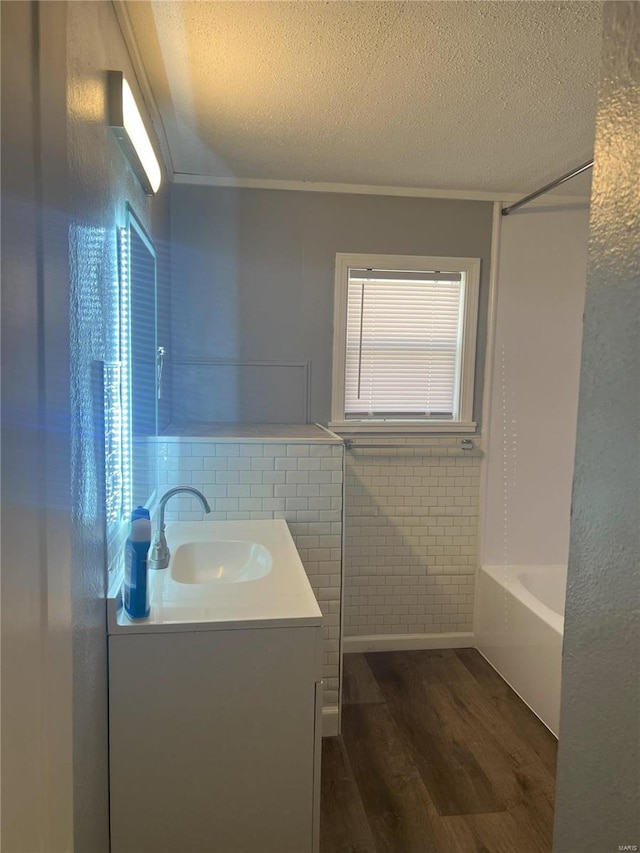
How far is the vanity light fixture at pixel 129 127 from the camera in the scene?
140cm

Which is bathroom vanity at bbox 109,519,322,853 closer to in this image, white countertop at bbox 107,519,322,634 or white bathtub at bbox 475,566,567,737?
white countertop at bbox 107,519,322,634

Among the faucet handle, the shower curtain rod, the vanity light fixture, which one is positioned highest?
the shower curtain rod

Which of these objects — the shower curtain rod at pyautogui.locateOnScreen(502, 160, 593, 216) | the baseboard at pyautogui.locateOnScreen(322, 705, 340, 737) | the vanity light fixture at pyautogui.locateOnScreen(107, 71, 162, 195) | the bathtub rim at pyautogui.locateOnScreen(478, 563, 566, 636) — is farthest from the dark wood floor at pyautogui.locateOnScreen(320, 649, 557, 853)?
the shower curtain rod at pyautogui.locateOnScreen(502, 160, 593, 216)

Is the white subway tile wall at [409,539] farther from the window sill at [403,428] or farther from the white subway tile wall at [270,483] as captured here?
the white subway tile wall at [270,483]

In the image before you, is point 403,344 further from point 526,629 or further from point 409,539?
point 526,629

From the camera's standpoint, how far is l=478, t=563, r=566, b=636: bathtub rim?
2.61m

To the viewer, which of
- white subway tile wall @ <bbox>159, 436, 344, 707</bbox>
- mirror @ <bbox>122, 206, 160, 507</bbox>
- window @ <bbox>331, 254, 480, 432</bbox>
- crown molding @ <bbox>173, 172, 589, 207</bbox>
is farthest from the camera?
window @ <bbox>331, 254, 480, 432</bbox>

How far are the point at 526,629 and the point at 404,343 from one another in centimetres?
159

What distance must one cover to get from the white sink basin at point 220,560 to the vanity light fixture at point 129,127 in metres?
1.27

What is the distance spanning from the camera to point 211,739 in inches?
59.4

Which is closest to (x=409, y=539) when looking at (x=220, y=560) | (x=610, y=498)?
(x=220, y=560)

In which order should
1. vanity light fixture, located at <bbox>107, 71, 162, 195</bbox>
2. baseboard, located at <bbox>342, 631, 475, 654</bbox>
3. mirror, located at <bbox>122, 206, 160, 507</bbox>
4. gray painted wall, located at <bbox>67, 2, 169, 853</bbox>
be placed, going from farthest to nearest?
1. baseboard, located at <bbox>342, 631, 475, 654</bbox>
2. mirror, located at <bbox>122, 206, 160, 507</bbox>
3. vanity light fixture, located at <bbox>107, 71, 162, 195</bbox>
4. gray painted wall, located at <bbox>67, 2, 169, 853</bbox>

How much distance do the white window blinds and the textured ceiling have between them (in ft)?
1.91

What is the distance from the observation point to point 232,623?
1.50 meters
